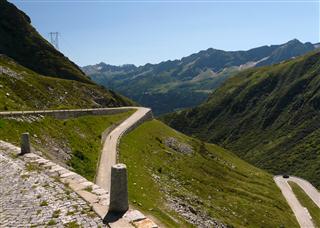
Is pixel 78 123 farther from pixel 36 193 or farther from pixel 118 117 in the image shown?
pixel 36 193

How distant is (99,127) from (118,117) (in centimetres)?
2241

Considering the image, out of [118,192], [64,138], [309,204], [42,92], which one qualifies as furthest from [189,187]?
[309,204]

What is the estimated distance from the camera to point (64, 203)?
2200 cm

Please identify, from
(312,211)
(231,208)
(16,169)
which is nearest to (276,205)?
(312,211)

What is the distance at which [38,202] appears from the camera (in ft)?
73.3

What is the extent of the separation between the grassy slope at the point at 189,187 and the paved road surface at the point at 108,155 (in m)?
1.69

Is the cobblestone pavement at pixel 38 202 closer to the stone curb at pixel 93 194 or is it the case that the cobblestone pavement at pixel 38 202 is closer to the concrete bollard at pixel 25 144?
the stone curb at pixel 93 194

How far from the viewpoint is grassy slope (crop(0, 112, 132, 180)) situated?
43531 millimetres

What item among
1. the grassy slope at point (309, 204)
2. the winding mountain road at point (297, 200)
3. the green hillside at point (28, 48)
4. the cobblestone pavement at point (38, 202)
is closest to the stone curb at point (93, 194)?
the cobblestone pavement at point (38, 202)

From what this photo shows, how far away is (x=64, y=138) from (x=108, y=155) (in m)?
6.97

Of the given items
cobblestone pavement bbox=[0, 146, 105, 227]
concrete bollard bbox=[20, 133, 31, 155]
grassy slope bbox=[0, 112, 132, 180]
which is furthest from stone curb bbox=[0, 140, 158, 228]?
grassy slope bbox=[0, 112, 132, 180]

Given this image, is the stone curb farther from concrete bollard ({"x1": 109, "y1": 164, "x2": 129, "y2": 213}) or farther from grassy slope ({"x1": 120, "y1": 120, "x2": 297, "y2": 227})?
grassy slope ({"x1": 120, "y1": 120, "x2": 297, "y2": 227})

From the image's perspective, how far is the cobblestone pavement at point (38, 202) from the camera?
19672mm

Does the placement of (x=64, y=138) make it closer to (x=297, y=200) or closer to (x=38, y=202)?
(x=38, y=202)
